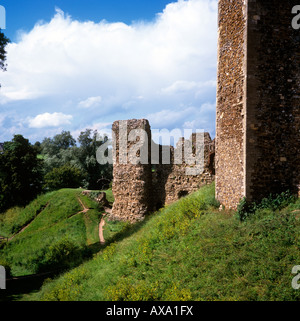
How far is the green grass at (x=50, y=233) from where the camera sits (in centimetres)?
1376

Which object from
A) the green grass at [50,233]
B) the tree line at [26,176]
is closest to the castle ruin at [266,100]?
the green grass at [50,233]

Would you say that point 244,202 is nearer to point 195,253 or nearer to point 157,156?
point 195,253

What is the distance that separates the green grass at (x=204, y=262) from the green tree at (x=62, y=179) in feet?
65.4

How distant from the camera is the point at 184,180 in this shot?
1380 cm

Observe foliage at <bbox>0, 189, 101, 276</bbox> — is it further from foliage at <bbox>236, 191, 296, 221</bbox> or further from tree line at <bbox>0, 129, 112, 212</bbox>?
foliage at <bbox>236, 191, 296, 221</bbox>

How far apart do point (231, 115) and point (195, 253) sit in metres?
4.44

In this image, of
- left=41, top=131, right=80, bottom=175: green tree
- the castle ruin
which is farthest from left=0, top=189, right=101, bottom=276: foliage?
left=41, top=131, right=80, bottom=175: green tree

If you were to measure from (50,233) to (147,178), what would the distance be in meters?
7.89

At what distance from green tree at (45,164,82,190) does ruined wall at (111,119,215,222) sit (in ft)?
50.0

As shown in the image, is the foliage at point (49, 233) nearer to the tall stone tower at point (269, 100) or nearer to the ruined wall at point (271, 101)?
the tall stone tower at point (269, 100)

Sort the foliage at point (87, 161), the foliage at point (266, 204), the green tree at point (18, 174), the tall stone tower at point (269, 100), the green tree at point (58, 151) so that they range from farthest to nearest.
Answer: the green tree at point (58, 151) → the foliage at point (87, 161) → the green tree at point (18, 174) → the tall stone tower at point (269, 100) → the foliage at point (266, 204)

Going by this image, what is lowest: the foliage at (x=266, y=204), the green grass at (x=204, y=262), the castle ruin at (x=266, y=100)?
the green grass at (x=204, y=262)
